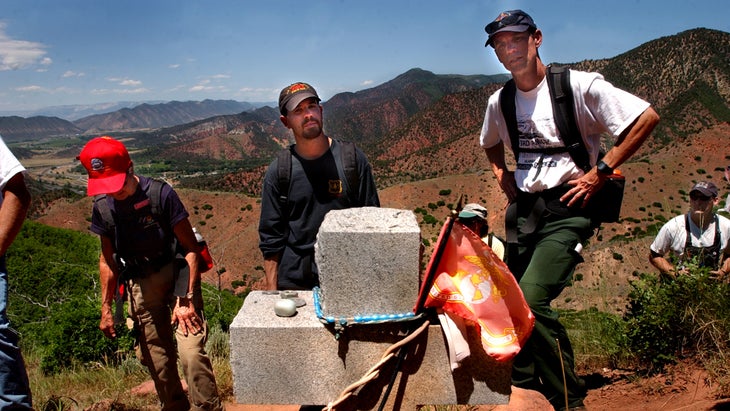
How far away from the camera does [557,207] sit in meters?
2.90

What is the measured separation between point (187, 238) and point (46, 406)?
6.16ft

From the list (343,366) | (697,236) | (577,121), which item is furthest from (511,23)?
(697,236)

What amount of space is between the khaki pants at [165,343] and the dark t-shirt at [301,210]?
680 millimetres

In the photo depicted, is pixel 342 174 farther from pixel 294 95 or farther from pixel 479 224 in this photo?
pixel 479 224

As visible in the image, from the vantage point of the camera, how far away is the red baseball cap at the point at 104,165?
10.1ft

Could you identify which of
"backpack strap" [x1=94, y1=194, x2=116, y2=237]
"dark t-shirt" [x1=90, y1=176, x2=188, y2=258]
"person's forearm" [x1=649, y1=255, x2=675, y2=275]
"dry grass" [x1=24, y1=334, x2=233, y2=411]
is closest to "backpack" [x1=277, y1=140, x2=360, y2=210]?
"dark t-shirt" [x1=90, y1=176, x2=188, y2=258]

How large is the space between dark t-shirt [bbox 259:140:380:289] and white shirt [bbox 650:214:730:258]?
9.20 feet

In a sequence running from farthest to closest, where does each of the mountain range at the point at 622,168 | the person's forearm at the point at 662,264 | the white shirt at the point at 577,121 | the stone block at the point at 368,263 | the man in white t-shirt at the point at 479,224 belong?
1. the mountain range at the point at 622,168
2. the person's forearm at the point at 662,264
3. the man in white t-shirt at the point at 479,224
4. the white shirt at the point at 577,121
5. the stone block at the point at 368,263

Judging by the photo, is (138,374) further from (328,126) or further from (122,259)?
(328,126)

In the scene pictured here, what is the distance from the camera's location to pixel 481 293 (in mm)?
2174

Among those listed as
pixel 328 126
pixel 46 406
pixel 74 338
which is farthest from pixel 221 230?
pixel 328 126

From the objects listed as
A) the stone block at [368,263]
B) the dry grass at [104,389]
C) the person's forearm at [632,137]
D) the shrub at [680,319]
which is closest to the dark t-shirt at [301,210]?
the stone block at [368,263]

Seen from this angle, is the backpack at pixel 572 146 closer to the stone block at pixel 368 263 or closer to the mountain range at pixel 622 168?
the stone block at pixel 368 263

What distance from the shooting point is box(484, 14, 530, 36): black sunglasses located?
9.46ft
